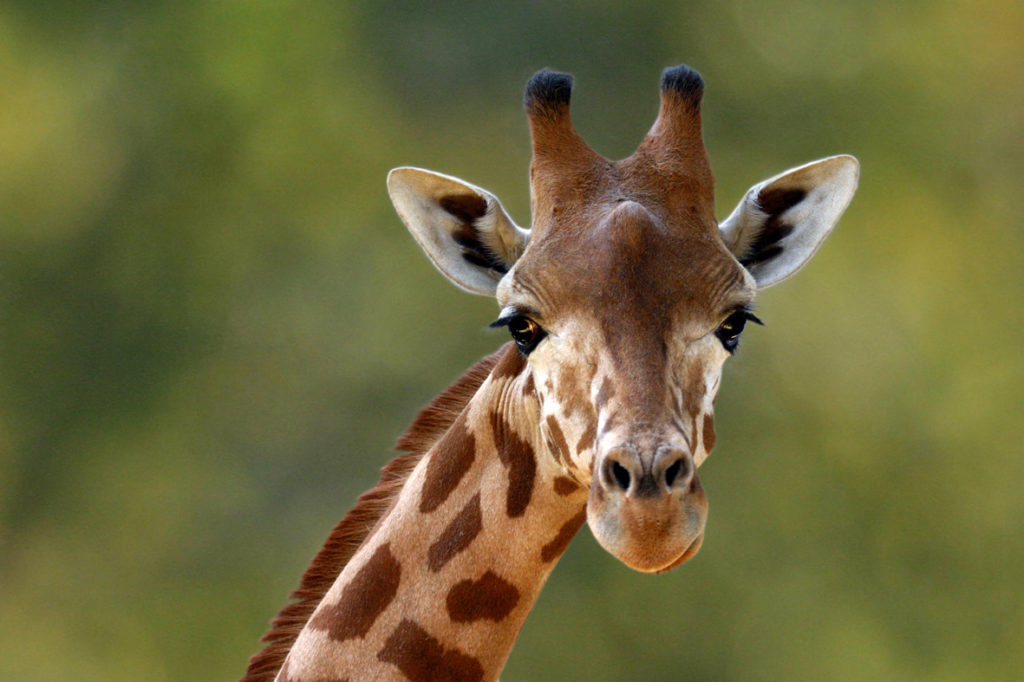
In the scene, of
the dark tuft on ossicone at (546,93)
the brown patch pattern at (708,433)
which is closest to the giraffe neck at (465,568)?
the brown patch pattern at (708,433)

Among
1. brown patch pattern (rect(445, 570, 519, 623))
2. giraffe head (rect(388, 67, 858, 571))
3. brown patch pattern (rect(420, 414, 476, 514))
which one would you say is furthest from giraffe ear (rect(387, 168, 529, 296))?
brown patch pattern (rect(445, 570, 519, 623))

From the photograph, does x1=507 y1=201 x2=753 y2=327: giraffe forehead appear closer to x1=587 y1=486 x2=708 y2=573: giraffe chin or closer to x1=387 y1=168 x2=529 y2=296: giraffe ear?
x1=387 y1=168 x2=529 y2=296: giraffe ear

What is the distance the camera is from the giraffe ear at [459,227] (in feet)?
9.84

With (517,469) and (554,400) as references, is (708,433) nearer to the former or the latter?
(554,400)

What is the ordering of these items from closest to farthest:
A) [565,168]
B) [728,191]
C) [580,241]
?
[580,241] < [565,168] < [728,191]

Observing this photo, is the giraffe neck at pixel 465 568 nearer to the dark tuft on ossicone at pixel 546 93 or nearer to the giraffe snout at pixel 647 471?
the giraffe snout at pixel 647 471

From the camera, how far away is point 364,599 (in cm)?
284

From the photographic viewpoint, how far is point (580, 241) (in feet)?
8.89

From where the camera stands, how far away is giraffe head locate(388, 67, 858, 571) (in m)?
2.36

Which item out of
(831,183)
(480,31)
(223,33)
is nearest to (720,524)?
(480,31)

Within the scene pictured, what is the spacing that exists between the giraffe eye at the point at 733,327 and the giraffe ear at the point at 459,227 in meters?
0.58

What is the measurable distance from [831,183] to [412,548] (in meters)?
1.42

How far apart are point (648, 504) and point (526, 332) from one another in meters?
0.58

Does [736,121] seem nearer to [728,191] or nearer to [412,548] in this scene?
[728,191]
